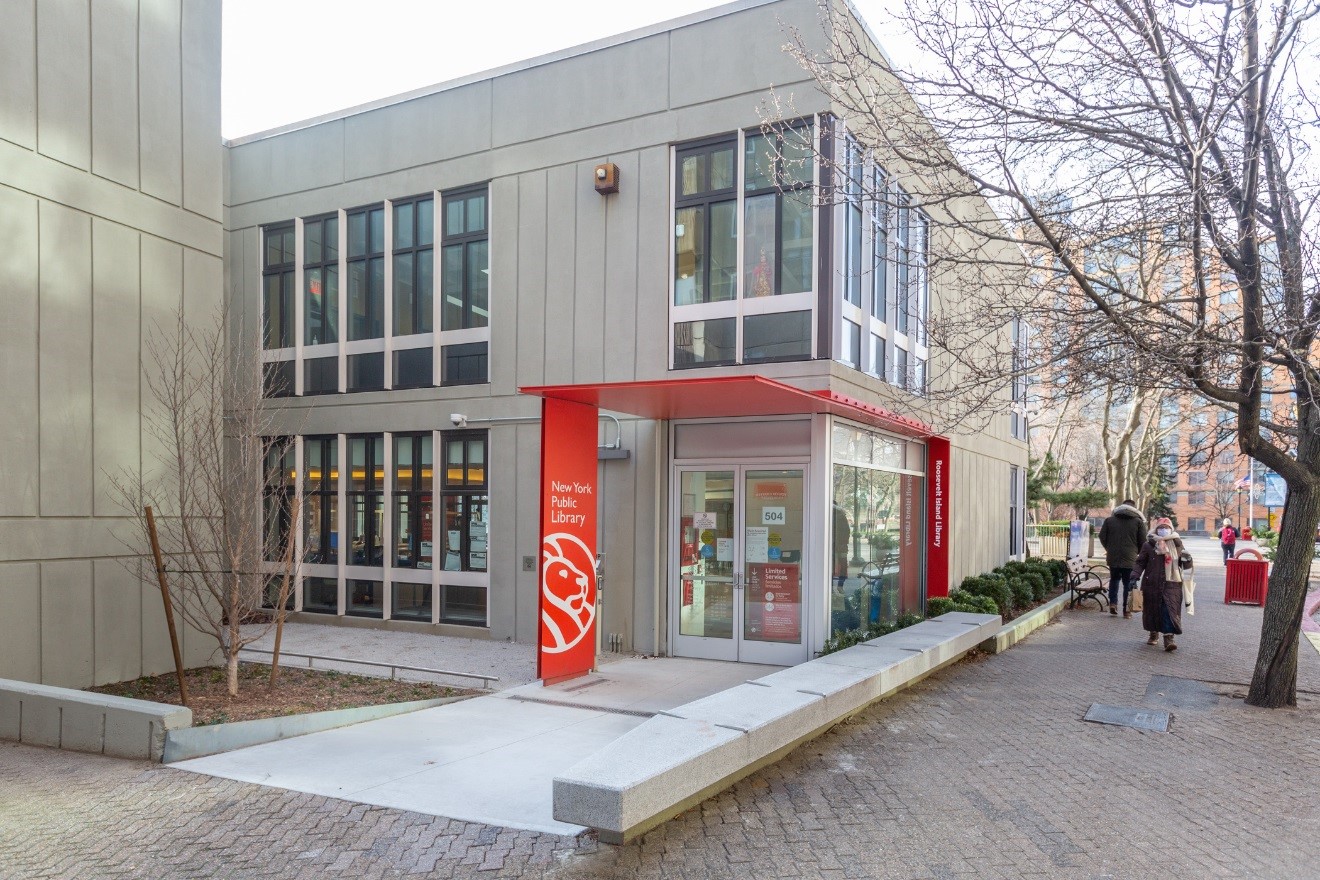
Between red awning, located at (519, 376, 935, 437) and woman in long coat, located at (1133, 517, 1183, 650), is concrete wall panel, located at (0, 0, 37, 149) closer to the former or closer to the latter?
red awning, located at (519, 376, 935, 437)

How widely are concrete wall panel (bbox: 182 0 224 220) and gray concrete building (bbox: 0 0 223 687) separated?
24 mm

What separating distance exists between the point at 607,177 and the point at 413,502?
5400 millimetres

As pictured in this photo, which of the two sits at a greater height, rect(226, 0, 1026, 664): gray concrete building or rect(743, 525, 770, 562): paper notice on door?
rect(226, 0, 1026, 664): gray concrete building

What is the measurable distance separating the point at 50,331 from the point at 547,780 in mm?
6458

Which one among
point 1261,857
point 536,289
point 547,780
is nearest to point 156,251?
point 536,289

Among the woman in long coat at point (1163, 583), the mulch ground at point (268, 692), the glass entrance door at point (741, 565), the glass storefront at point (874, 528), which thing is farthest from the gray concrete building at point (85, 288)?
the woman in long coat at point (1163, 583)

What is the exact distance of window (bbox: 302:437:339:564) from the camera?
1400 centimetres

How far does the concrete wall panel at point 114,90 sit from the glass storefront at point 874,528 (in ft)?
26.7

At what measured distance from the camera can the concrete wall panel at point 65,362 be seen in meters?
8.57

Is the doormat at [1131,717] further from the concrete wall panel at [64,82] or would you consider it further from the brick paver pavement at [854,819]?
the concrete wall panel at [64,82]

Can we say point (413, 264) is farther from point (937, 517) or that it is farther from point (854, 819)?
point (854, 819)

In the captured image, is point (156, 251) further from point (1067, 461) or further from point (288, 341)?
point (1067, 461)

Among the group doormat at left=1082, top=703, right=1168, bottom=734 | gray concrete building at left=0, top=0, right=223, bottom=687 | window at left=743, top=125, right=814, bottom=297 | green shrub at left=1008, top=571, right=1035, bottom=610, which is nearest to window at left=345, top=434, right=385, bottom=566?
gray concrete building at left=0, top=0, right=223, bottom=687

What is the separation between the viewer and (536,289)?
40.4ft
